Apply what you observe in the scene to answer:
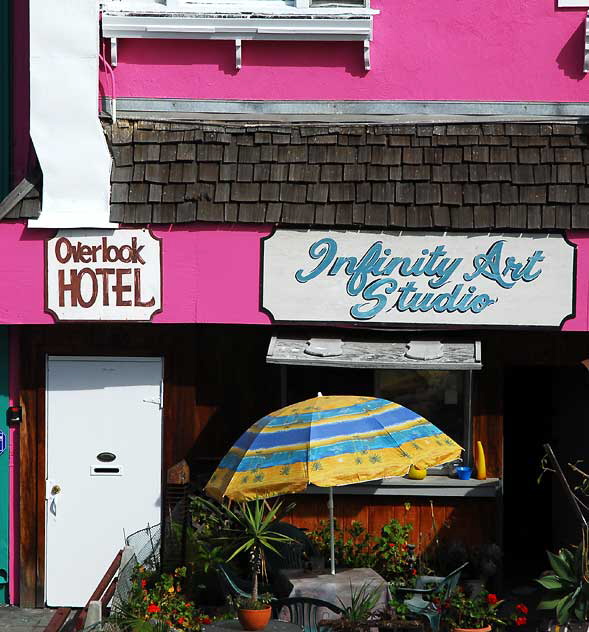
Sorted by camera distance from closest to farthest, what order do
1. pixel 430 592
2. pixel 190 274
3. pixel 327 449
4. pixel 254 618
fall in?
pixel 254 618 < pixel 327 449 < pixel 430 592 < pixel 190 274

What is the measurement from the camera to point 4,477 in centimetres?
1037

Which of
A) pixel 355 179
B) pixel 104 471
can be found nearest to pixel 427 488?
pixel 355 179

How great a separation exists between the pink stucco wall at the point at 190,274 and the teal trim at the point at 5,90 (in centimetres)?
134

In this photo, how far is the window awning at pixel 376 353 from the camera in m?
9.35

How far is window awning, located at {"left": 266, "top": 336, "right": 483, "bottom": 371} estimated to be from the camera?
9.35m

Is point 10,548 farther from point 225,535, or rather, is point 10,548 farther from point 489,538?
point 489,538

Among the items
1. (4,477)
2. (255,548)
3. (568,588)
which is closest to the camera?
(568,588)


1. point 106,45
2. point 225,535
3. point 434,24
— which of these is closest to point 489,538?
point 225,535

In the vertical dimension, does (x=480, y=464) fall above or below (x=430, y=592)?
above

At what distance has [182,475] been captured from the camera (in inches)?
394

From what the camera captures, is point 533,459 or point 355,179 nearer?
point 355,179

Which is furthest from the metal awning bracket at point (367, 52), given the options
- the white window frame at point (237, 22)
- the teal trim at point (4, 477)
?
the teal trim at point (4, 477)

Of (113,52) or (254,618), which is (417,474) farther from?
(113,52)

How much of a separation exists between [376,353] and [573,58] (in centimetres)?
330
